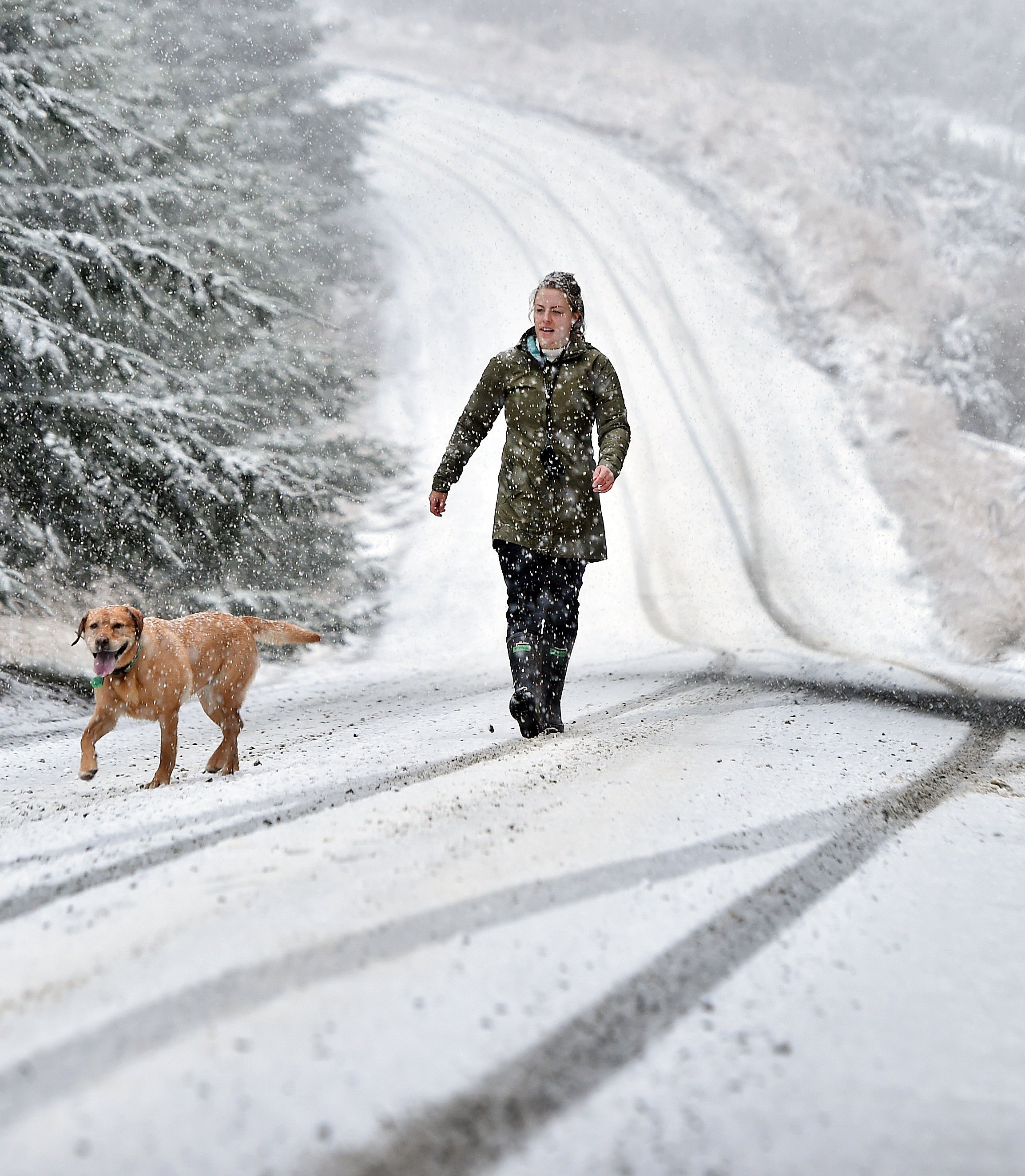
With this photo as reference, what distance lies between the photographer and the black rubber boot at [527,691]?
4.84 meters

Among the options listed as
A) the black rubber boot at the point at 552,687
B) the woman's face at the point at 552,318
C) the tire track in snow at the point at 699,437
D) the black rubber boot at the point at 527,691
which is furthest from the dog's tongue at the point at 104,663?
the tire track in snow at the point at 699,437

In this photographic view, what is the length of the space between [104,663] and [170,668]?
0.90 feet

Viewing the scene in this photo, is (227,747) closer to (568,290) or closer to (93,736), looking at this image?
(93,736)

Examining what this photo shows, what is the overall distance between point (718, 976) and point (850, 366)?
53.7 ft

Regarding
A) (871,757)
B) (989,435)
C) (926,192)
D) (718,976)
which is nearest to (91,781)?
(718,976)

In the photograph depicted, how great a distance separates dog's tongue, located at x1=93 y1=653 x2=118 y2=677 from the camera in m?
3.52

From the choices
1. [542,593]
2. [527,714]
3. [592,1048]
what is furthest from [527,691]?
[592,1048]

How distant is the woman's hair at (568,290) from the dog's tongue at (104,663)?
2634 mm

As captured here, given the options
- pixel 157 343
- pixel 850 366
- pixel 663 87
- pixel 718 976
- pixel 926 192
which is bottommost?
pixel 718 976

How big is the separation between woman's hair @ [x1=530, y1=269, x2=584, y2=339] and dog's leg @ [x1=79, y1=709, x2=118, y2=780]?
279 centimetres

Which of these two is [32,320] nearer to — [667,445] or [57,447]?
[57,447]

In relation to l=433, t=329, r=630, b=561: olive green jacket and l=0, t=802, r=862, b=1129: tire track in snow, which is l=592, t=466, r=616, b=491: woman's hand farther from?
l=0, t=802, r=862, b=1129: tire track in snow

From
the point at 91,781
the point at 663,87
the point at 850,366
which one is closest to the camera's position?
the point at 91,781

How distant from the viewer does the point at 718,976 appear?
2.04 metres
